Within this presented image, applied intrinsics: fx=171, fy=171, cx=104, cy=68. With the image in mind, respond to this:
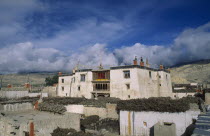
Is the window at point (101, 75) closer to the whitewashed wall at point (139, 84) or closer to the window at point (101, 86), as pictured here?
the window at point (101, 86)

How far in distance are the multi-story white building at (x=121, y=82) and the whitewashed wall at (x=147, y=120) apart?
15.3m

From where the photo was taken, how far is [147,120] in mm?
19750

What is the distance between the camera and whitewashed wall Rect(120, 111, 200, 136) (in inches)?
688

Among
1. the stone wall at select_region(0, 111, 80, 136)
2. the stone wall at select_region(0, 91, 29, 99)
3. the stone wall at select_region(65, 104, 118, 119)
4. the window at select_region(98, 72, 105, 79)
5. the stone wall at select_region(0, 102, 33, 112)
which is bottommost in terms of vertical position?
the stone wall at select_region(65, 104, 118, 119)

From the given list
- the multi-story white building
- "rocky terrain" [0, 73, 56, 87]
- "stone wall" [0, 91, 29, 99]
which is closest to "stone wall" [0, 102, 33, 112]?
the multi-story white building

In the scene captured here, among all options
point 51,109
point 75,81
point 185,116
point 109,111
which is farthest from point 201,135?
point 75,81

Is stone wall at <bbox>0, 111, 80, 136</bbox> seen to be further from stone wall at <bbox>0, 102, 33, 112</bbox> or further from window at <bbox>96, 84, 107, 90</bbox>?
window at <bbox>96, 84, 107, 90</bbox>

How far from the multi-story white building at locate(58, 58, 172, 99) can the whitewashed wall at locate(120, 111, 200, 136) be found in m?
15.3

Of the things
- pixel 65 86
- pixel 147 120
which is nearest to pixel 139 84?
pixel 147 120

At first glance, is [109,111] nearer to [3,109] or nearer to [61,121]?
[61,121]

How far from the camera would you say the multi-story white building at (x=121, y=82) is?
37000mm

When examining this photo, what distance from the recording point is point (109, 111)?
2631 centimetres

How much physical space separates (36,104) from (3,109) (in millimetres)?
3864

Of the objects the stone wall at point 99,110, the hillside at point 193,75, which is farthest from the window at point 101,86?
the hillside at point 193,75
